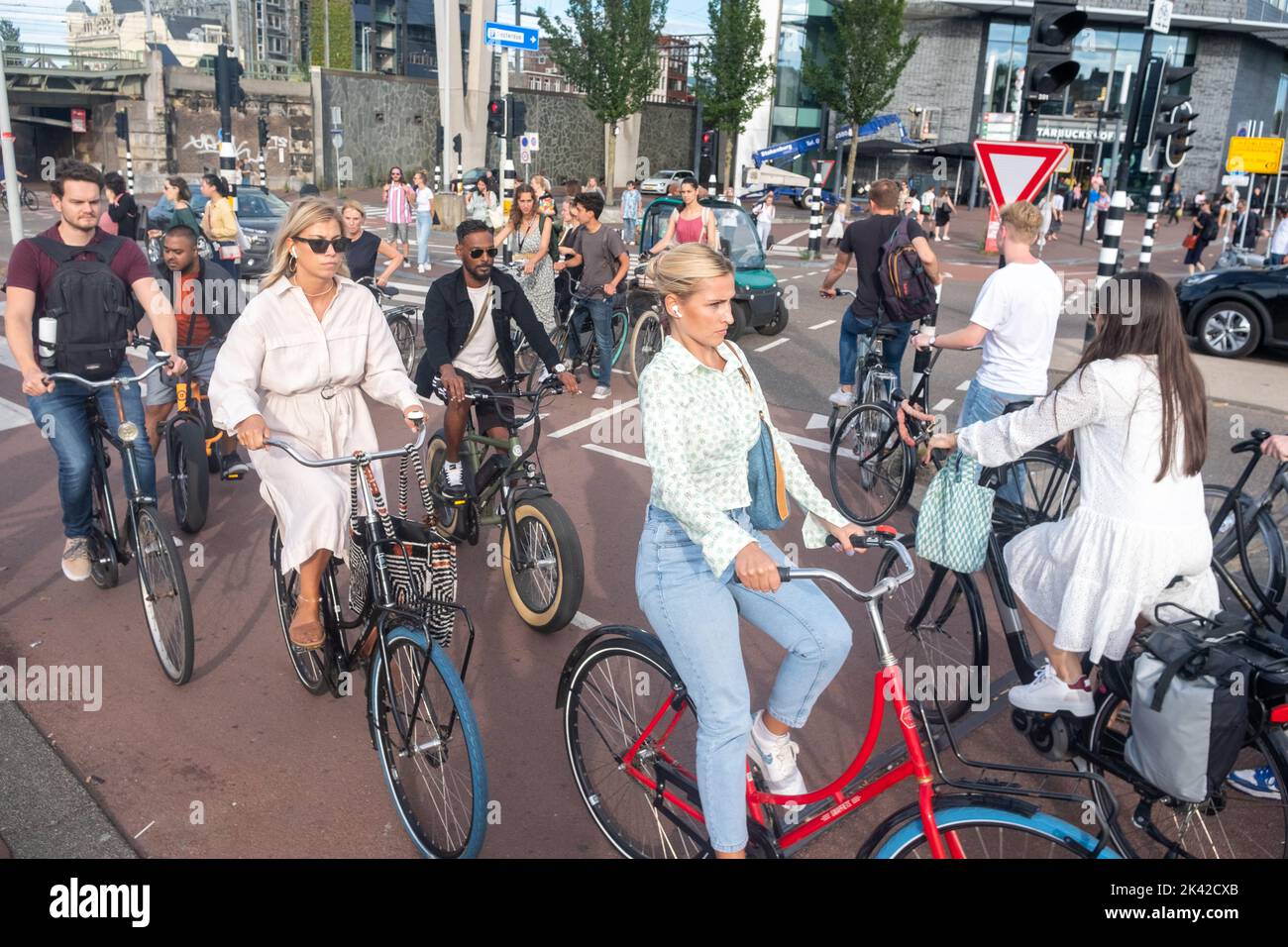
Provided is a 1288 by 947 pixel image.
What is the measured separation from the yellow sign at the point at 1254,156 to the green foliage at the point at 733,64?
19440 mm

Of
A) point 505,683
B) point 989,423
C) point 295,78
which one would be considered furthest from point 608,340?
point 295,78

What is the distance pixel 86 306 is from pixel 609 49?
3797 centimetres

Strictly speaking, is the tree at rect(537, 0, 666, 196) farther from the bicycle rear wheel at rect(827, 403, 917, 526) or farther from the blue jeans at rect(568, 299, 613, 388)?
the bicycle rear wheel at rect(827, 403, 917, 526)

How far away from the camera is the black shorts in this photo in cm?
555

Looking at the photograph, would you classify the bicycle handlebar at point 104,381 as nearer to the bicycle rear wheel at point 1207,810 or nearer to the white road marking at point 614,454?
the white road marking at point 614,454

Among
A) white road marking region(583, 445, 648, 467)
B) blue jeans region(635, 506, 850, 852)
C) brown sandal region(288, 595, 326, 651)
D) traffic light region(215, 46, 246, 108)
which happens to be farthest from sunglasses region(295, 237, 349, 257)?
traffic light region(215, 46, 246, 108)

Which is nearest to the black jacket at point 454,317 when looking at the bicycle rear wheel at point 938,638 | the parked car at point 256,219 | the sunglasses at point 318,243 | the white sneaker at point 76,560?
the sunglasses at point 318,243

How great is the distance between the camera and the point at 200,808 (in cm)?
364

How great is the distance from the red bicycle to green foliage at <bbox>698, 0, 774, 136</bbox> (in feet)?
→ 135

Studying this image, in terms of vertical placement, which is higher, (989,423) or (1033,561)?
(989,423)

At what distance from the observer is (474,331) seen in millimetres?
5895

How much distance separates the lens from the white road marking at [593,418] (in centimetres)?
889
